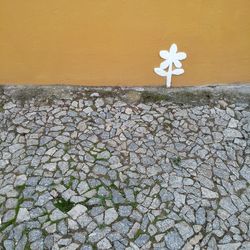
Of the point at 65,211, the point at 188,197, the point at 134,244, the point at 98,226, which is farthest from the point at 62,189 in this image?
the point at 188,197

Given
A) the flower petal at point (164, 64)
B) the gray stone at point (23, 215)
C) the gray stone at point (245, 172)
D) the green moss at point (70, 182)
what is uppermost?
the flower petal at point (164, 64)

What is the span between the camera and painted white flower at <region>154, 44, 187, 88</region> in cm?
484

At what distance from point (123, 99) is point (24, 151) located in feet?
4.59

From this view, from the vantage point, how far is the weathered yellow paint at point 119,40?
4.51 m

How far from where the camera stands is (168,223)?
371 centimetres

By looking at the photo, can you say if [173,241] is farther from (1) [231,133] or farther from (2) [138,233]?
(1) [231,133]

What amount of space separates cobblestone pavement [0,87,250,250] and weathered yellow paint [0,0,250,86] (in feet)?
0.78

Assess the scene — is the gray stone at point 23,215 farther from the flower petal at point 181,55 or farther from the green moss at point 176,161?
the flower petal at point 181,55

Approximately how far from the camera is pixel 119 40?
188 inches

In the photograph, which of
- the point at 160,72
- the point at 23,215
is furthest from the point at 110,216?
the point at 160,72

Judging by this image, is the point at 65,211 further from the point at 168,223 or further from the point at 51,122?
the point at 51,122

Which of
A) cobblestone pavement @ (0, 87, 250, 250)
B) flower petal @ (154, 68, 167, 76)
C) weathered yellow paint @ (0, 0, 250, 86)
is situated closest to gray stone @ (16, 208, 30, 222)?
cobblestone pavement @ (0, 87, 250, 250)

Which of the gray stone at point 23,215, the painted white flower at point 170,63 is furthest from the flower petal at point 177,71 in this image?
the gray stone at point 23,215

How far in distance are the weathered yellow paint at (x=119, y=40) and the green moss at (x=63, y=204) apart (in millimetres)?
1787
